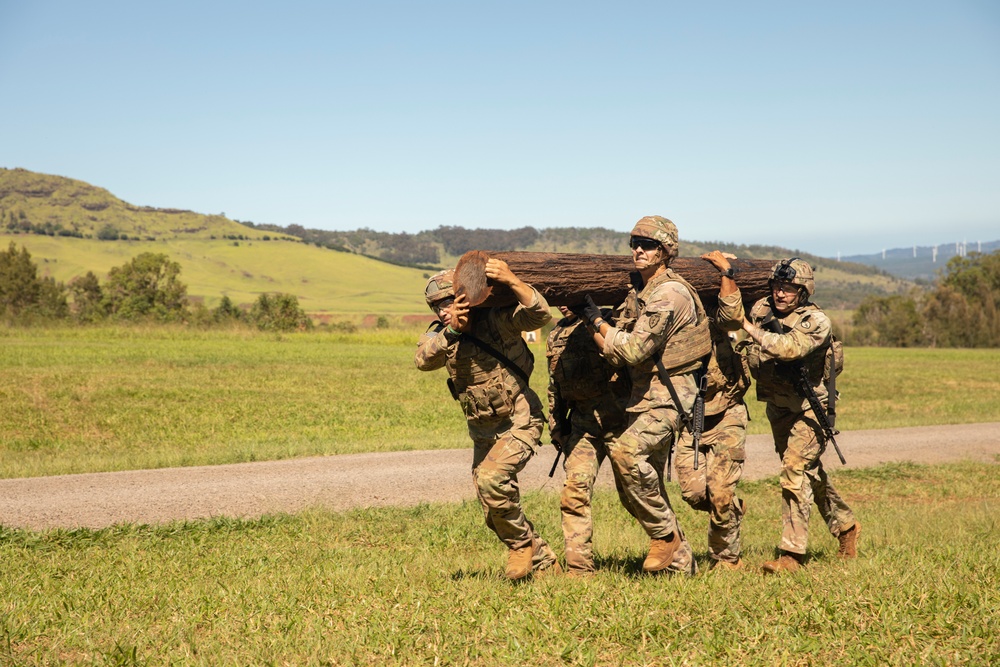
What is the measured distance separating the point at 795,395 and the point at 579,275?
201 cm

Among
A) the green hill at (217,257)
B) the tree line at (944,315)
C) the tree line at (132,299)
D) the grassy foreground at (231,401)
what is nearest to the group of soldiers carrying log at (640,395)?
the grassy foreground at (231,401)

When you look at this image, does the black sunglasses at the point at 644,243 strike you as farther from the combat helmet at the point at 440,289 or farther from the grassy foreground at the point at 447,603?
the grassy foreground at the point at 447,603

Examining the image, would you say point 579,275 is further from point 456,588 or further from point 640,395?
point 456,588

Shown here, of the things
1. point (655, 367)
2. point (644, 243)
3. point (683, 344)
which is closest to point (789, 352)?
point (683, 344)

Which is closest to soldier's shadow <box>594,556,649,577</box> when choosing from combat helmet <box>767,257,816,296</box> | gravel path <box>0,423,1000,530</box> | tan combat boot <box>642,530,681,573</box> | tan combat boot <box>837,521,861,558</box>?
tan combat boot <box>642,530,681,573</box>

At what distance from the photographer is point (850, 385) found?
26.0 meters

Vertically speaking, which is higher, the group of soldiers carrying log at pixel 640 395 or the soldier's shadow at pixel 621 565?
the group of soldiers carrying log at pixel 640 395

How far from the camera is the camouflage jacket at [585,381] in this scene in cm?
650

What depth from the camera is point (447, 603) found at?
18.3 feet

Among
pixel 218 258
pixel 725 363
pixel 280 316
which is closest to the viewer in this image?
pixel 725 363

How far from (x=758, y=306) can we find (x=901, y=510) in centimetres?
397

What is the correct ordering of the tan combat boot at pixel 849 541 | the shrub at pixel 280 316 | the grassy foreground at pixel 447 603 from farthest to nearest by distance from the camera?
the shrub at pixel 280 316 < the tan combat boot at pixel 849 541 < the grassy foreground at pixel 447 603

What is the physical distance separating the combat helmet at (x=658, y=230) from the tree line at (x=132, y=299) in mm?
36267

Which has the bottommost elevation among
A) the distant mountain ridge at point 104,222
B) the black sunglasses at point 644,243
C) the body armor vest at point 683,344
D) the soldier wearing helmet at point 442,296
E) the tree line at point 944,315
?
the tree line at point 944,315
